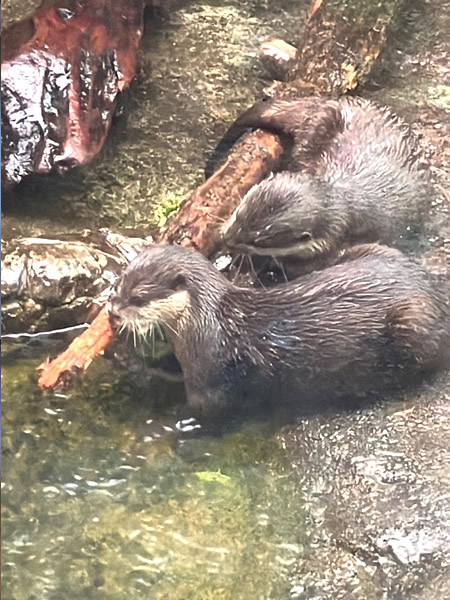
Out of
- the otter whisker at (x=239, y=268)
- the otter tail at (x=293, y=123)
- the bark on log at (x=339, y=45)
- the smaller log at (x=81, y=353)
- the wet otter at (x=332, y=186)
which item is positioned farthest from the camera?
the bark on log at (x=339, y=45)

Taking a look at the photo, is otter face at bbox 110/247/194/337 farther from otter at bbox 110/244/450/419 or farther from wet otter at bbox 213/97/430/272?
wet otter at bbox 213/97/430/272

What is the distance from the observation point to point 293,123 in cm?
238

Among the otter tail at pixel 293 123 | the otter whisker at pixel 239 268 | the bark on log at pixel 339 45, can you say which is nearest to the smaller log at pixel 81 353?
the otter whisker at pixel 239 268

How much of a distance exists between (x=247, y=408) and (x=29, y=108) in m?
0.73

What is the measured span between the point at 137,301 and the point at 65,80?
0.56 meters

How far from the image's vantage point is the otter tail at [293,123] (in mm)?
2301

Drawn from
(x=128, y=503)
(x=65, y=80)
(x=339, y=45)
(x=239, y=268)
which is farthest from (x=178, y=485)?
(x=339, y=45)

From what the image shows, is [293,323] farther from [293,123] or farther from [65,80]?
[65,80]

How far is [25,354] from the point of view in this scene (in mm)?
1605

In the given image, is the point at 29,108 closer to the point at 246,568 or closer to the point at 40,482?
the point at 40,482

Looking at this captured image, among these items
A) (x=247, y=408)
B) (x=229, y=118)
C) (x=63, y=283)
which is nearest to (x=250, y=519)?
(x=247, y=408)

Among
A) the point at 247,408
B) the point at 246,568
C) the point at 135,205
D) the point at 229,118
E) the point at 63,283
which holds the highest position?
the point at 229,118

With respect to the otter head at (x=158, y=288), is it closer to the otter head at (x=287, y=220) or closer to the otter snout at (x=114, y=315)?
the otter snout at (x=114, y=315)

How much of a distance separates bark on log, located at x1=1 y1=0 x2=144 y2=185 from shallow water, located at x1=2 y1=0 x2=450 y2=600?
0.22 ft
